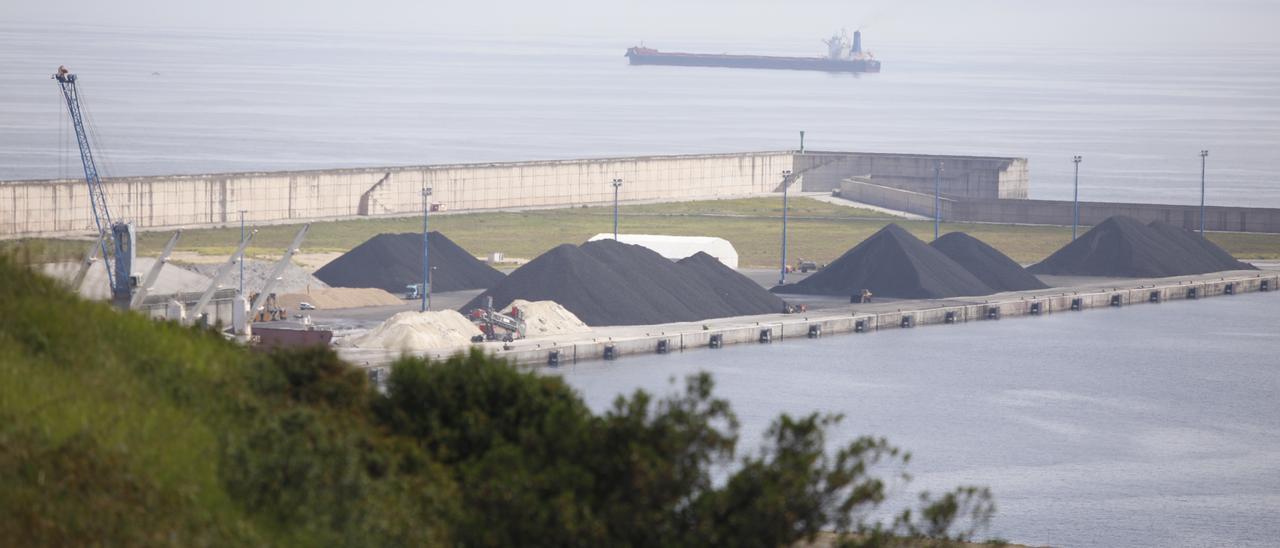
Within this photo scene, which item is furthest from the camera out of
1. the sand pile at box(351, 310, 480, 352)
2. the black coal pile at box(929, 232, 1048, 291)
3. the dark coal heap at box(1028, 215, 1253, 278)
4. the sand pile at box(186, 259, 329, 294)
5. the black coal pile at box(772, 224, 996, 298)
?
the dark coal heap at box(1028, 215, 1253, 278)

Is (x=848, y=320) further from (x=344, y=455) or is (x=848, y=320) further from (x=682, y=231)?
(x=344, y=455)

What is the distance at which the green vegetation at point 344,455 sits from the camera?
16594 mm

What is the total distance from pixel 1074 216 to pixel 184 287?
49929 mm

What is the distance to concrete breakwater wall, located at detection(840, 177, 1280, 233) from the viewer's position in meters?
95.9

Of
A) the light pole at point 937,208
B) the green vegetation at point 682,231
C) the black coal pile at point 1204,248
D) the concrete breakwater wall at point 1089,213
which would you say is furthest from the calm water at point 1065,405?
the concrete breakwater wall at point 1089,213

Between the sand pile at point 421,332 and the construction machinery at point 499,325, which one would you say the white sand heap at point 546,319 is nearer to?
the construction machinery at point 499,325

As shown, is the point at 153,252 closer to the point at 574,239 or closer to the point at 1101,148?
the point at 574,239

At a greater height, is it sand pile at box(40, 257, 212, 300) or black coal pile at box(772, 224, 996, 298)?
black coal pile at box(772, 224, 996, 298)

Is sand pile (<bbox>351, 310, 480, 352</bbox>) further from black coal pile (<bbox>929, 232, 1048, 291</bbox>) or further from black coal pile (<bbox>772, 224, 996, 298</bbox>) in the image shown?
black coal pile (<bbox>929, 232, 1048, 291</bbox>)

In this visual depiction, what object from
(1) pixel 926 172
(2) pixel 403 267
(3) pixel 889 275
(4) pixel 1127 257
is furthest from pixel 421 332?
(1) pixel 926 172

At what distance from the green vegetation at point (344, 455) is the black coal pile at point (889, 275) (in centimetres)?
5056

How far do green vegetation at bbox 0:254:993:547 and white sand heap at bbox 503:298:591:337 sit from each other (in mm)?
36303

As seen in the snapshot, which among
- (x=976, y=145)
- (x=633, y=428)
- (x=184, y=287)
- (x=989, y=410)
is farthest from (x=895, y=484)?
(x=976, y=145)

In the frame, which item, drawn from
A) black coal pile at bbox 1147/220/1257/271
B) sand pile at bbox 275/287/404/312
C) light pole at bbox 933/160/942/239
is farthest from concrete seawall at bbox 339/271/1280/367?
light pole at bbox 933/160/942/239
